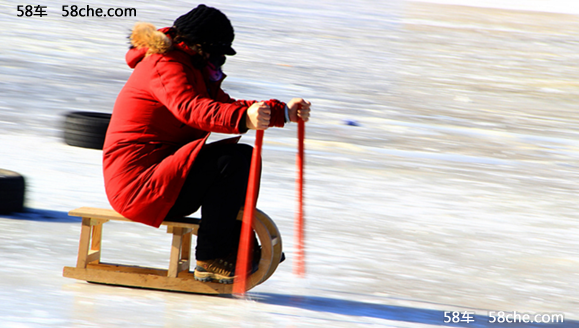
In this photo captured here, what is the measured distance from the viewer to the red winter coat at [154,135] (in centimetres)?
350

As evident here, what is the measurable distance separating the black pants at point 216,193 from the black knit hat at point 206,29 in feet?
1.50

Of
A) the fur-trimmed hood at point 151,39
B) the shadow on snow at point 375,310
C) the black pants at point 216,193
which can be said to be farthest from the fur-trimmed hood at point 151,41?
the shadow on snow at point 375,310

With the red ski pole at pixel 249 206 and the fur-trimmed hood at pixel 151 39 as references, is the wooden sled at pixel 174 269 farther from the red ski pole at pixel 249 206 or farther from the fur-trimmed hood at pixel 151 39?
the fur-trimmed hood at pixel 151 39

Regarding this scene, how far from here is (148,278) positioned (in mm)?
3801

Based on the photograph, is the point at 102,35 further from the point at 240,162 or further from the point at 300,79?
the point at 240,162

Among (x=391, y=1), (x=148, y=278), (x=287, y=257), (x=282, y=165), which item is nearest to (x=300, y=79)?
(x=282, y=165)

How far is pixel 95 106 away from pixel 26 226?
5901 millimetres

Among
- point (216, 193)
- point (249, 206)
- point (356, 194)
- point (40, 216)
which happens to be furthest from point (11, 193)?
point (356, 194)

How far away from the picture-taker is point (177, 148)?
3.73 metres

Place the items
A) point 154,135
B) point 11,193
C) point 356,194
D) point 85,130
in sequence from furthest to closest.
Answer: point 85,130, point 356,194, point 11,193, point 154,135

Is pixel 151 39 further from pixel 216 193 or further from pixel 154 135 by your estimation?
pixel 216 193

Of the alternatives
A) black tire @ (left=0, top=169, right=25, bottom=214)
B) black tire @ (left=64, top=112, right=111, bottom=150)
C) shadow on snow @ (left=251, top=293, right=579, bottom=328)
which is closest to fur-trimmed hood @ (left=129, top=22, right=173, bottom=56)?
shadow on snow @ (left=251, top=293, right=579, bottom=328)

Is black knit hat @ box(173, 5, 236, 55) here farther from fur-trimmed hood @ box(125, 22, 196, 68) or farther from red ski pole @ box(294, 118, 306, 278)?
red ski pole @ box(294, 118, 306, 278)

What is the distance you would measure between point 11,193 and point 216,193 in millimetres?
2011
